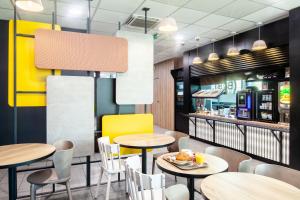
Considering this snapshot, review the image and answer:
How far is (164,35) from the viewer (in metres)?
5.64

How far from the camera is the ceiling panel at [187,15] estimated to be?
410cm

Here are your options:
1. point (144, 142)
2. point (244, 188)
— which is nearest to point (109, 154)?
point (144, 142)

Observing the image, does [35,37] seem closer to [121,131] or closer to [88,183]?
[121,131]

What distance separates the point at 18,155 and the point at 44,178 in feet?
1.48

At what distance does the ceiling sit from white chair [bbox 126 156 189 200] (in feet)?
9.75

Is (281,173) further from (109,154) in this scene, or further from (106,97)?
(106,97)

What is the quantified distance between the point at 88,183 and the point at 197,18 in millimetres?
3936

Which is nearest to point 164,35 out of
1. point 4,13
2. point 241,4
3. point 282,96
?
point 241,4

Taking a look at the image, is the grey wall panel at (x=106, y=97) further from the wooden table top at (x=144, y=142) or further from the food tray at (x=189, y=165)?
the food tray at (x=189, y=165)

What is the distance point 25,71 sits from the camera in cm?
330

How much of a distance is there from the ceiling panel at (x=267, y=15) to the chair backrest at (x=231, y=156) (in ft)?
9.97

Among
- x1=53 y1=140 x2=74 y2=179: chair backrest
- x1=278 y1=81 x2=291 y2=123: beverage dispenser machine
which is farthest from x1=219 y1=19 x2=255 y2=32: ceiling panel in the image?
x1=53 y1=140 x2=74 y2=179: chair backrest

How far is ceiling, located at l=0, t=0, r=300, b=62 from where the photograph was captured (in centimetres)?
371

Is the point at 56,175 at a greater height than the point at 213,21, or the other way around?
the point at 213,21
